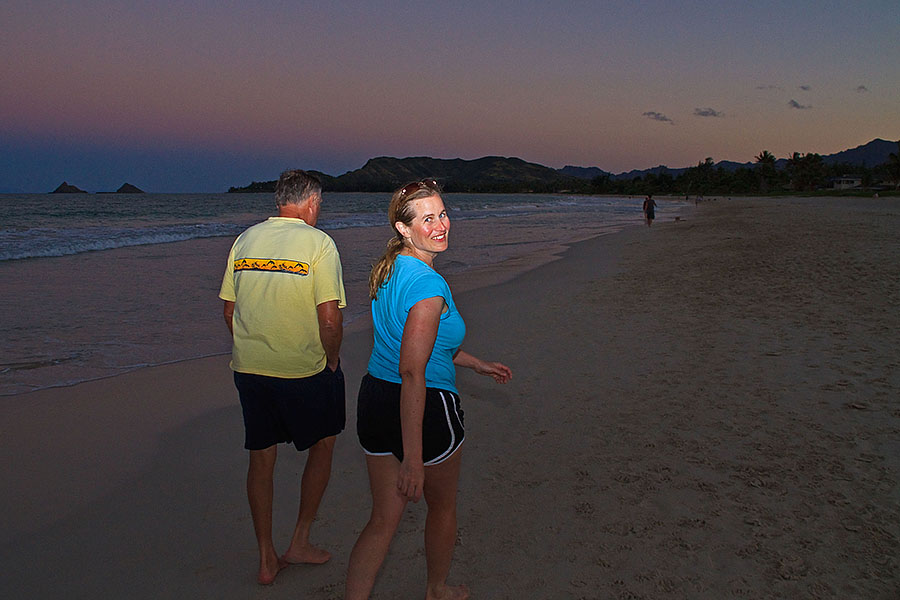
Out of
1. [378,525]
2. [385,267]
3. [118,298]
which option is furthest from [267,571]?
[118,298]

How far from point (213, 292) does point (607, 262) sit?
941 centimetres

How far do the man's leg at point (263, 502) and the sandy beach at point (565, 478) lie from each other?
0.31 ft

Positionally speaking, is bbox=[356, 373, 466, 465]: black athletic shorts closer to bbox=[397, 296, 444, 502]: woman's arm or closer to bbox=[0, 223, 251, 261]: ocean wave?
bbox=[397, 296, 444, 502]: woman's arm

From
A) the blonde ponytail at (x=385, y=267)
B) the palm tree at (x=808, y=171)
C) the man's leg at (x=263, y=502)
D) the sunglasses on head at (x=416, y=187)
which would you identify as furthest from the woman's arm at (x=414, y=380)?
the palm tree at (x=808, y=171)

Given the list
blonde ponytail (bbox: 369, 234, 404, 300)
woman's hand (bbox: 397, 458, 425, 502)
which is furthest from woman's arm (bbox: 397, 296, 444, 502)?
blonde ponytail (bbox: 369, 234, 404, 300)

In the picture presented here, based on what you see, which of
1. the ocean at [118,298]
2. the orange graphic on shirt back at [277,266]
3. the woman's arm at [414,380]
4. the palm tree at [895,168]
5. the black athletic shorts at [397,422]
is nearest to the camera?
the woman's arm at [414,380]

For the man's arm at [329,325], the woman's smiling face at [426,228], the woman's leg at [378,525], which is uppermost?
the woman's smiling face at [426,228]

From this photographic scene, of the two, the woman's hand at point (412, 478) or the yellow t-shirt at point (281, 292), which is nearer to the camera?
the woman's hand at point (412, 478)

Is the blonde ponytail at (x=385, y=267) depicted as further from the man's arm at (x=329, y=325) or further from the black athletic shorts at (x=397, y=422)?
the man's arm at (x=329, y=325)

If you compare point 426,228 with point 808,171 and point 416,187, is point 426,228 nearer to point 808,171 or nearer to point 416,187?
point 416,187

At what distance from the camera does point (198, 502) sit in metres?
3.62

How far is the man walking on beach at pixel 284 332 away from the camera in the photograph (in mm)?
2580

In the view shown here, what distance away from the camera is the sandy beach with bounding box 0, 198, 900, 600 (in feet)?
9.30

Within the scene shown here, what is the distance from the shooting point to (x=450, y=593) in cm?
262
